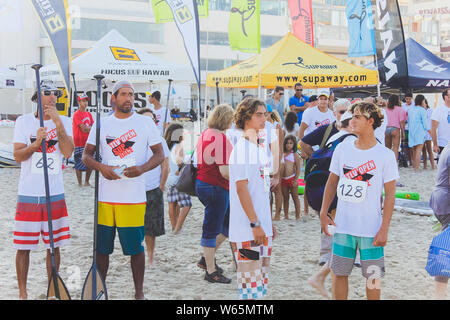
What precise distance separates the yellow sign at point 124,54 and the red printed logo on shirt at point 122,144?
9.76 m

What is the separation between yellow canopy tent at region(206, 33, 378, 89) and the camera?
40.3ft

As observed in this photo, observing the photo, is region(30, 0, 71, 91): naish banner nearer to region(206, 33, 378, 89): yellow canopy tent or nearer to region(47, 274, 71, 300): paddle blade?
region(47, 274, 71, 300): paddle blade

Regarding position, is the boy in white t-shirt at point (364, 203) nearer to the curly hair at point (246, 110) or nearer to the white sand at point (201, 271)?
the curly hair at point (246, 110)

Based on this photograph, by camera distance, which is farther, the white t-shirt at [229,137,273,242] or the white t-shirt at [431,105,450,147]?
the white t-shirt at [431,105,450,147]

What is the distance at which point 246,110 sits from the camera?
356cm

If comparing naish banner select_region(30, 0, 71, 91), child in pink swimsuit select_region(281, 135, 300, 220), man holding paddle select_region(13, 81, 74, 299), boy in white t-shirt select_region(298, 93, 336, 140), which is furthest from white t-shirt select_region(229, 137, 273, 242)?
boy in white t-shirt select_region(298, 93, 336, 140)

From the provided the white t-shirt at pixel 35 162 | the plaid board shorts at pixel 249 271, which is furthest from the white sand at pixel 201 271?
the plaid board shorts at pixel 249 271

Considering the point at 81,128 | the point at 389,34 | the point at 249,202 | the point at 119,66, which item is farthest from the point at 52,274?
the point at 389,34

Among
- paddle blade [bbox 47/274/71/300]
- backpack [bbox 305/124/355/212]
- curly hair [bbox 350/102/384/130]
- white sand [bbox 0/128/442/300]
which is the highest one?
curly hair [bbox 350/102/384/130]

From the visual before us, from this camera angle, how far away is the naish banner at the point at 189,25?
852 cm

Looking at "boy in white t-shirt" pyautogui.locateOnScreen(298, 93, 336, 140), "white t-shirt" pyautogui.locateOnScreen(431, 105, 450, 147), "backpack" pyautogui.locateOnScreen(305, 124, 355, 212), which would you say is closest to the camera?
"backpack" pyautogui.locateOnScreen(305, 124, 355, 212)

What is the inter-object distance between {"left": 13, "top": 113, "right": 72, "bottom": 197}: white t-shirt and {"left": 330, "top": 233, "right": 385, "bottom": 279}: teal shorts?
2249 millimetres

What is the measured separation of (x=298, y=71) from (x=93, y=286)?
31.7 ft

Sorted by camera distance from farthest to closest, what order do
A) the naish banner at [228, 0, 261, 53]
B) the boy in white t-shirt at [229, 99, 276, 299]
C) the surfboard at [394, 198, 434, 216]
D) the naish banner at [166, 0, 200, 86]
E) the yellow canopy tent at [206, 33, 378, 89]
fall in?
the yellow canopy tent at [206, 33, 378, 89] → the naish banner at [228, 0, 261, 53] → the naish banner at [166, 0, 200, 86] → the surfboard at [394, 198, 434, 216] → the boy in white t-shirt at [229, 99, 276, 299]
